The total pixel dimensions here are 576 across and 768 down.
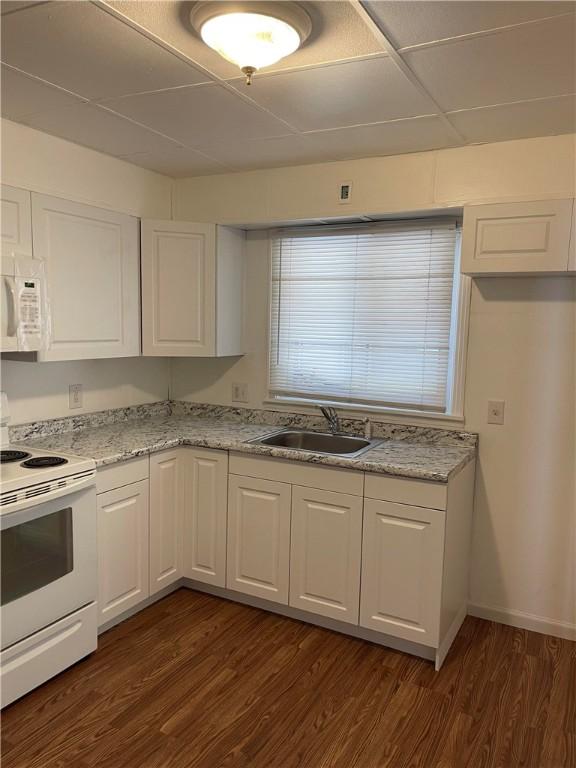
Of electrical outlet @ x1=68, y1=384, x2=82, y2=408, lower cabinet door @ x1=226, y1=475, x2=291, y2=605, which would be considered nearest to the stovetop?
electrical outlet @ x1=68, y1=384, x2=82, y2=408

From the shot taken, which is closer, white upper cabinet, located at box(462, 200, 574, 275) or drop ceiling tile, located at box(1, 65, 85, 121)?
drop ceiling tile, located at box(1, 65, 85, 121)


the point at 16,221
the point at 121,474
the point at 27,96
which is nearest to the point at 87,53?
the point at 27,96

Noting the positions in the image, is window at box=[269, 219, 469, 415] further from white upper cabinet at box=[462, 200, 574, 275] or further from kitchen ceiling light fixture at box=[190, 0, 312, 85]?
kitchen ceiling light fixture at box=[190, 0, 312, 85]

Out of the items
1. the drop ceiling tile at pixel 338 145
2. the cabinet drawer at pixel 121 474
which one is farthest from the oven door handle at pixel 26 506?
the drop ceiling tile at pixel 338 145

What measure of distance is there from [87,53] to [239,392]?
2.08 meters

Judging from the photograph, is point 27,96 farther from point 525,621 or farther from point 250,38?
point 525,621

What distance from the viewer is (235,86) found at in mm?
2027

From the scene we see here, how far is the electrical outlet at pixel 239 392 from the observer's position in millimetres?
3498

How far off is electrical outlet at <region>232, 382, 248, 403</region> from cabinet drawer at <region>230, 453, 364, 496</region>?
0.69 m

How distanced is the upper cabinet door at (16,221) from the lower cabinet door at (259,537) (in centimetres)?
148

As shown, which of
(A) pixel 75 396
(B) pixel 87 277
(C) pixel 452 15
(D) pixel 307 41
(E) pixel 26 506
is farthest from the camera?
(A) pixel 75 396

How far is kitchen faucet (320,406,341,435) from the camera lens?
3105 mm

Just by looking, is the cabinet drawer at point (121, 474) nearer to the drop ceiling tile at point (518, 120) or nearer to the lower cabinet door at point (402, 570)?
the lower cabinet door at point (402, 570)

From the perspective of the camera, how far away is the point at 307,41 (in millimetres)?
1688
